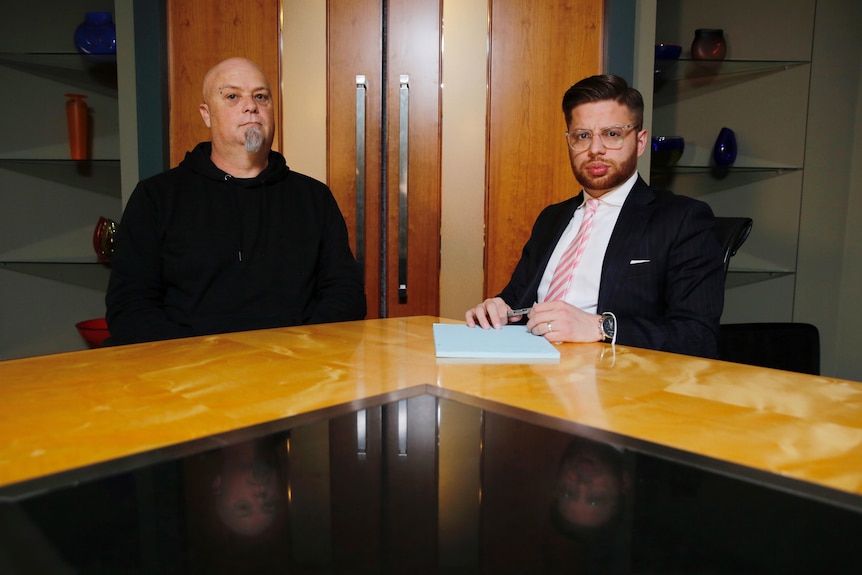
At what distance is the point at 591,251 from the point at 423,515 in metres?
1.43

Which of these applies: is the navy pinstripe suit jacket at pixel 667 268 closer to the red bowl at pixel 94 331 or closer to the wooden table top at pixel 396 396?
the wooden table top at pixel 396 396

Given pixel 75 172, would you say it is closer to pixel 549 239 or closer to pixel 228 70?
pixel 228 70

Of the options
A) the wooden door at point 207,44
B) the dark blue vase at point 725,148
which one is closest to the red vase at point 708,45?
the dark blue vase at point 725,148

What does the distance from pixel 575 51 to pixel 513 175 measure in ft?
1.95

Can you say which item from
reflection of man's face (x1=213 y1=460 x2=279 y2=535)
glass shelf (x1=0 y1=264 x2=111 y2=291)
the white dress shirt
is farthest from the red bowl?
reflection of man's face (x1=213 y1=460 x2=279 y2=535)

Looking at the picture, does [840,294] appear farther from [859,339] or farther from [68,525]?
[68,525]

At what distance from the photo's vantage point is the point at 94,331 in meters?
2.80

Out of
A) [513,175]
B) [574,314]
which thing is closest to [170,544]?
[574,314]

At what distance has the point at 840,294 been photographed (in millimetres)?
3074

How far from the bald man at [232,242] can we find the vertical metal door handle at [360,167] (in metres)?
0.52

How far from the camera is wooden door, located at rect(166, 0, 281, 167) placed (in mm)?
2688

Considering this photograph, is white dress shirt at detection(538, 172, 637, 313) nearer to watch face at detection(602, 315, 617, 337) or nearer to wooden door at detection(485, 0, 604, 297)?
watch face at detection(602, 315, 617, 337)

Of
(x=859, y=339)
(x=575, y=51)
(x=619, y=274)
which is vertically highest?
(x=575, y=51)

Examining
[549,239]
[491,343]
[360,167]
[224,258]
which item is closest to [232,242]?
[224,258]
